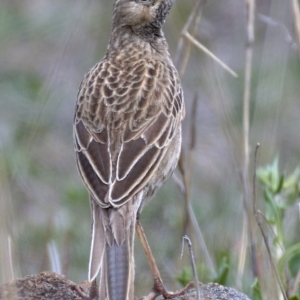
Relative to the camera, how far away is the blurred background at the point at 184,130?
22.5 ft

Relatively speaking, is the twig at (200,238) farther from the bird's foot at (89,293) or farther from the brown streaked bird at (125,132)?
Result: the bird's foot at (89,293)

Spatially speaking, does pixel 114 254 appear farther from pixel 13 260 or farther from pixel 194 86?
pixel 194 86

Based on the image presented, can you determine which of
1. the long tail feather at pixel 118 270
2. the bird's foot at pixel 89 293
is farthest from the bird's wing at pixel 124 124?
the bird's foot at pixel 89 293

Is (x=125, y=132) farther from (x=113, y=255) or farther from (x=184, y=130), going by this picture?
(x=184, y=130)

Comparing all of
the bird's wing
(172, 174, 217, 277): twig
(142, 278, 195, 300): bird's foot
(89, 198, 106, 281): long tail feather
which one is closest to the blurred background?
(172, 174, 217, 277): twig

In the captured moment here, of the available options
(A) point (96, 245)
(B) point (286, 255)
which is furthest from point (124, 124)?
(B) point (286, 255)

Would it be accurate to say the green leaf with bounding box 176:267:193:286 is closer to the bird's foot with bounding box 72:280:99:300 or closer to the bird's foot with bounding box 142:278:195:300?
the bird's foot with bounding box 142:278:195:300

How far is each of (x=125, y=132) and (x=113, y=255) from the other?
0.93m

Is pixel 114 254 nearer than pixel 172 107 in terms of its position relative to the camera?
Yes

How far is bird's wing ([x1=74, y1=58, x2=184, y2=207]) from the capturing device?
17.4 ft

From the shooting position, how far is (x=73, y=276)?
7.75 meters

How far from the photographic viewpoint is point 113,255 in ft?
16.3

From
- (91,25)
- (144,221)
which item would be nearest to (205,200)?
(144,221)

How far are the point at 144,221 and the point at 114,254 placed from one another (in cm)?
336
